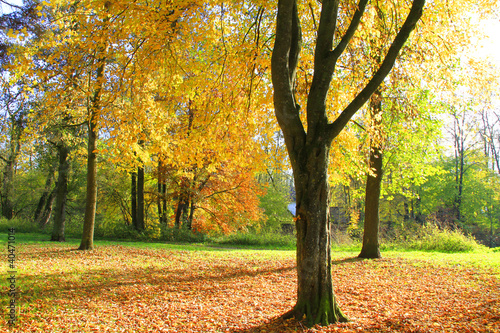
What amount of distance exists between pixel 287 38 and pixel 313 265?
3081mm

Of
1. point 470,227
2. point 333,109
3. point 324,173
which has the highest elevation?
point 333,109

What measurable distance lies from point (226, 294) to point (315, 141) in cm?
350

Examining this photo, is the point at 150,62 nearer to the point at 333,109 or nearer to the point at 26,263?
the point at 333,109

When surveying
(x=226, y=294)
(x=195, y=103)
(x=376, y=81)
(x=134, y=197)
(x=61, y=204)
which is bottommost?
(x=226, y=294)

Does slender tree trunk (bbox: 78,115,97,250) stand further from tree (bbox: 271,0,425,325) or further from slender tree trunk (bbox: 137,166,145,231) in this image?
tree (bbox: 271,0,425,325)

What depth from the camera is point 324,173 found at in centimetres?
407

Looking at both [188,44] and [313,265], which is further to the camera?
[188,44]

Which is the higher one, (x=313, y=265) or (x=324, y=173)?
(x=324, y=173)

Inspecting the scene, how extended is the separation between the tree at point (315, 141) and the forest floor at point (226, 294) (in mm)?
410

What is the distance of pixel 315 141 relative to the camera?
4148 mm

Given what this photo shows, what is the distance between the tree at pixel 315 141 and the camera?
3988mm

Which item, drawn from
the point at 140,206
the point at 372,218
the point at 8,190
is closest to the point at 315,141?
the point at 372,218

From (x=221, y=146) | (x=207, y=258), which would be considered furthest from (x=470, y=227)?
(x=221, y=146)

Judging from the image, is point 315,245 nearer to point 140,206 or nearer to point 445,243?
point 445,243
